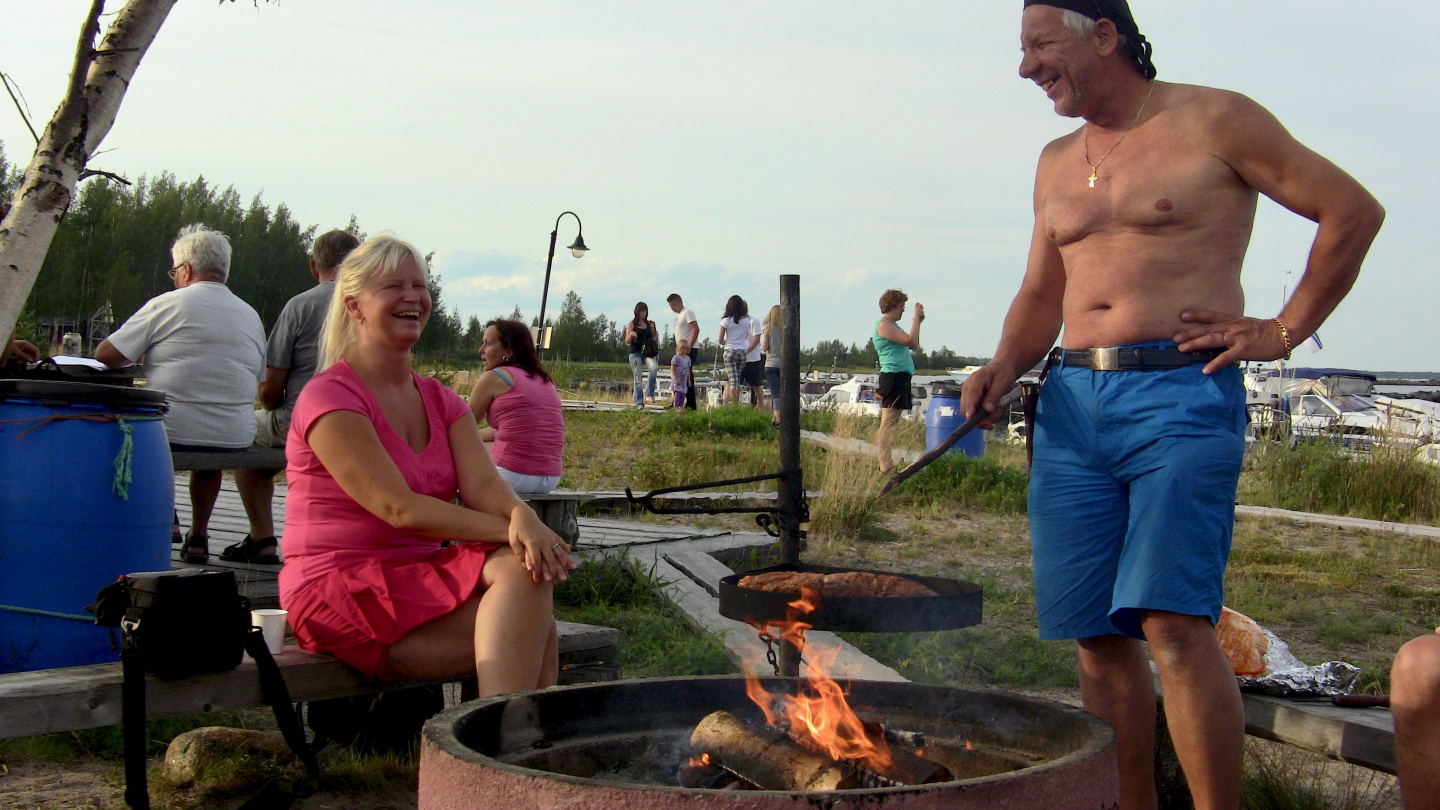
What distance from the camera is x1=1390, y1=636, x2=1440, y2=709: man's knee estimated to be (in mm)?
2148

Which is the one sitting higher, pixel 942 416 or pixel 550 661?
pixel 942 416

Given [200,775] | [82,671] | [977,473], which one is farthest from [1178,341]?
[977,473]

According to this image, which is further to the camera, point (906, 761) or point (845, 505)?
point (845, 505)

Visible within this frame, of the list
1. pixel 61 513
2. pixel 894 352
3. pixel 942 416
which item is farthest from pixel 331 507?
pixel 942 416

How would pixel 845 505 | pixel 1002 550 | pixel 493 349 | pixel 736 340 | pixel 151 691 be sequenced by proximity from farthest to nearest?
1. pixel 736 340
2. pixel 845 505
3. pixel 1002 550
4. pixel 493 349
5. pixel 151 691

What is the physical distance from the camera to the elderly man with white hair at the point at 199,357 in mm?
5363

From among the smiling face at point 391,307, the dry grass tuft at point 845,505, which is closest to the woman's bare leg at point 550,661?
the smiling face at point 391,307

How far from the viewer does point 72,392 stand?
3441 mm

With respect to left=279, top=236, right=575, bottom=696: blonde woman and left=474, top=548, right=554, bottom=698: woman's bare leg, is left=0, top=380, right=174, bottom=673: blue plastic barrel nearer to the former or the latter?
left=279, top=236, right=575, bottom=696: blonde woman

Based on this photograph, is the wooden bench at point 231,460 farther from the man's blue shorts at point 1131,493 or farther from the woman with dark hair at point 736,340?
the woman with dark hair at point 736,340

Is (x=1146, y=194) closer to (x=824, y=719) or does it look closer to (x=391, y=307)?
(x=824, y=719)

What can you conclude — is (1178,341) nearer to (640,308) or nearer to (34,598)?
(34,598)

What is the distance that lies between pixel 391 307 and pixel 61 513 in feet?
4.04

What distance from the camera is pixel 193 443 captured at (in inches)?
Result: 211
